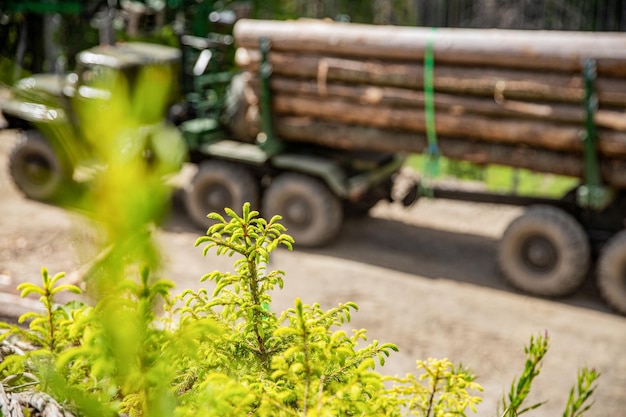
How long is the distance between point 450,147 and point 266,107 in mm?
2048

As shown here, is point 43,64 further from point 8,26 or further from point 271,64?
point 271,64

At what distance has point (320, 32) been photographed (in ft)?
26.2

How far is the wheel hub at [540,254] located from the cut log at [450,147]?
2.19ft

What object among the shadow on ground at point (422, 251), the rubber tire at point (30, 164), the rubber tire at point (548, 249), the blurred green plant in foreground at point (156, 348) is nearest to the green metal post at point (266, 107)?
the shadow on ground at point (422, 251)

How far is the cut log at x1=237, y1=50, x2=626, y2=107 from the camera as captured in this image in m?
6.86

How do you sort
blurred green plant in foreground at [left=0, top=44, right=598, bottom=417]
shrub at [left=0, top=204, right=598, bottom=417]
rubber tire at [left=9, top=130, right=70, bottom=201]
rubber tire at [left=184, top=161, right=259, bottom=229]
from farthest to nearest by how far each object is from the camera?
rubber tire at [left=9, top=130, right=70, bottom=201] → rubber tire at [left=184, top=161, right=259, bottom=229] → shrub at [left=0, top=204, right=598, bottom=417] → blurred green plant in foreground at [left=0, top=44, right=598, bottom=417]

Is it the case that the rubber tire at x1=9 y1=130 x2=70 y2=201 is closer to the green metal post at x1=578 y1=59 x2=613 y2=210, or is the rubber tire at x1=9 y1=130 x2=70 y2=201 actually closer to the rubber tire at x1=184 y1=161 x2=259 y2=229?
the rubber tire at x1=184 y1=161 x2=259 y2=229

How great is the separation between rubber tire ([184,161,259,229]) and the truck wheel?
0.31 meters

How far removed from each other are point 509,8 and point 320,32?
17.6 ft

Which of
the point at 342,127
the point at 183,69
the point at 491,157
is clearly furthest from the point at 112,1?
the point at 491,157

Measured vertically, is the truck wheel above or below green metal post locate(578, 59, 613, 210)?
below

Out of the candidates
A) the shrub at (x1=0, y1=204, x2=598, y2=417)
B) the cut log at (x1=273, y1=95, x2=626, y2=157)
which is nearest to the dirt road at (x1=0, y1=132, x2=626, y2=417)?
the cut log at (x1=273, y1=95, x2=626, y2=157)

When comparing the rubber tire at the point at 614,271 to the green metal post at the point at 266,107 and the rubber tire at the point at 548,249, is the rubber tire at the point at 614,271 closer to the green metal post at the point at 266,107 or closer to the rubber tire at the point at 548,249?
the rubber tire at the point at 548,249

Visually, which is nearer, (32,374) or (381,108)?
(32,374)
